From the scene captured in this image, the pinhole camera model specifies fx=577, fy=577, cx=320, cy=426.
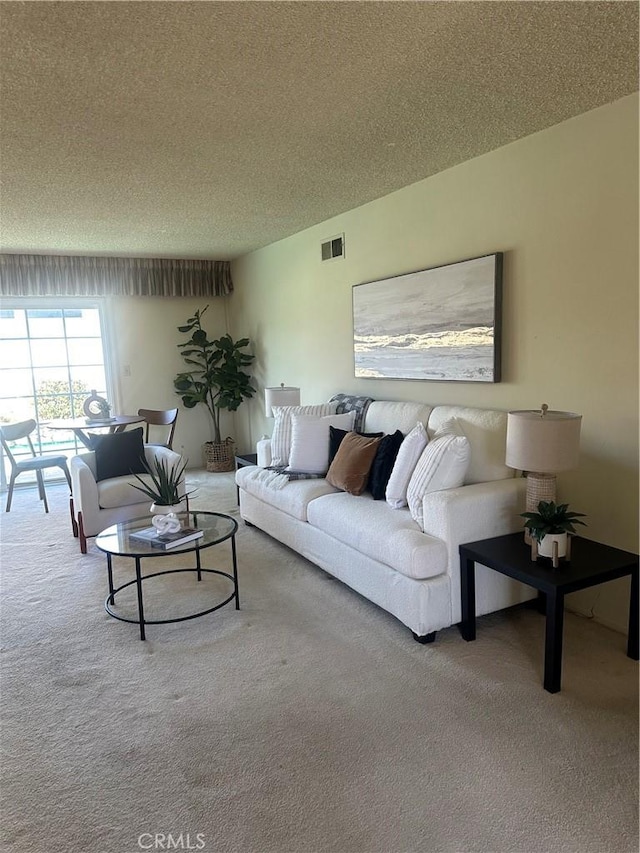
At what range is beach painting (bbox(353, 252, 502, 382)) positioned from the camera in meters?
3.27

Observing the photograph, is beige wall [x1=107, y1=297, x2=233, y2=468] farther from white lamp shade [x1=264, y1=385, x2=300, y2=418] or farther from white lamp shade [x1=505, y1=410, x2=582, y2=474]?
white lamp shade [x1=505, y1=410, x2=582, y2=474]

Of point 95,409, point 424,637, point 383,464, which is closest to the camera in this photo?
point 424,637

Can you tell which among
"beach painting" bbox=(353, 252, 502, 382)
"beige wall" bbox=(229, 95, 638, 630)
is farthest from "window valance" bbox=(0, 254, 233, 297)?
"beige wall" bbox=(229, 95, 638, 630)

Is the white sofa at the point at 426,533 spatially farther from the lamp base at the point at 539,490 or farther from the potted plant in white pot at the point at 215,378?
the potted plant in white pot at the point at 215,378

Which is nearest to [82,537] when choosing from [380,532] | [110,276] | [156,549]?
[156,549]

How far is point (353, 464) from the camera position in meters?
3.50

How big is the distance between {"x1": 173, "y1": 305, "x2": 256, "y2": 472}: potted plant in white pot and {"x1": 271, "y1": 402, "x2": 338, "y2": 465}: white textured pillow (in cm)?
218

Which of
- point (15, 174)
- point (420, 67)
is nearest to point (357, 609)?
point (420, 67)

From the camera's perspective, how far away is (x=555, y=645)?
2.21 m

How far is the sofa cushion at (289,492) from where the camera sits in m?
3.56

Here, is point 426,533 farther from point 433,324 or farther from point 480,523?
point 433,324

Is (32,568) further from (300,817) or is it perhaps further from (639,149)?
(639,149)

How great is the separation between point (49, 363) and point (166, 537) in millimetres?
4064

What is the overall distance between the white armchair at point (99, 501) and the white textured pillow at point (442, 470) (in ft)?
6.71
